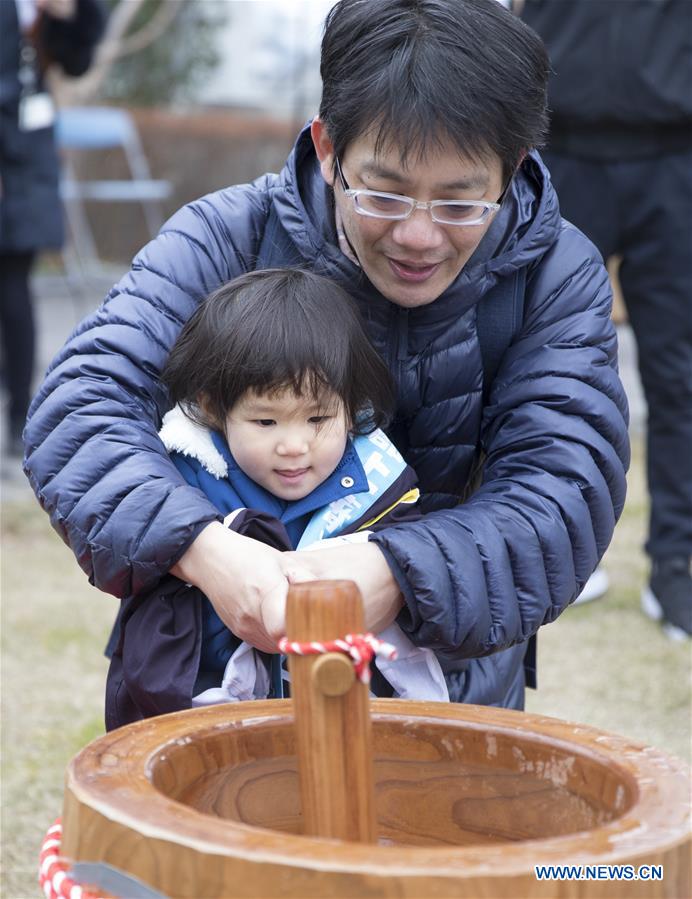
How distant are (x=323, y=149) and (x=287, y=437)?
46cm

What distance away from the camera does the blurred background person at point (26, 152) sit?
5.28 meters

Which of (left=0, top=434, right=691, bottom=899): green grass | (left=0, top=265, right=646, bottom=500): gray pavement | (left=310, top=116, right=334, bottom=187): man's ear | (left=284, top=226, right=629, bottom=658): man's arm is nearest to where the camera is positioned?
(left=284, top=226, right=629, bottom=658): man's arm

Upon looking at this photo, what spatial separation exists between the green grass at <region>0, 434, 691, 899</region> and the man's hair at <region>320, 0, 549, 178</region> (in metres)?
1.41

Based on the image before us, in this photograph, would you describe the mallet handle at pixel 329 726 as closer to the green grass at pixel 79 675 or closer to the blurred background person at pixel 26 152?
the green grass at pixel 79 675

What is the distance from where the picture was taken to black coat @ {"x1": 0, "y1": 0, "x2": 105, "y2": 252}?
5.23m

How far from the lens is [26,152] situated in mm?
5387

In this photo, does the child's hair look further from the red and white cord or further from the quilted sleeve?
the red and white cord

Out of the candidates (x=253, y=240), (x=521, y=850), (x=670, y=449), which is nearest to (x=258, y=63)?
(x=670, y=449)

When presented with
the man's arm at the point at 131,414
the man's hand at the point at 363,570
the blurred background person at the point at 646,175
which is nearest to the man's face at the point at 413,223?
the man's arm at the point at 131,414

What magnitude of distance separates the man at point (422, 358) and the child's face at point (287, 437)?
0.45 ft

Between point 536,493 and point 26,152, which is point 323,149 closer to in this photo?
point 536,493

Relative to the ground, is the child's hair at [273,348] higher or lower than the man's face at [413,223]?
lower

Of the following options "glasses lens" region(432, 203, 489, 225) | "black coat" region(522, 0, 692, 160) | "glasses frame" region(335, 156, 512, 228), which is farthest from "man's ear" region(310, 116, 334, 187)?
"black coat" region(522, 0, 692, 160)

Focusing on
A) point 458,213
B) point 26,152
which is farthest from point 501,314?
point 26,152
